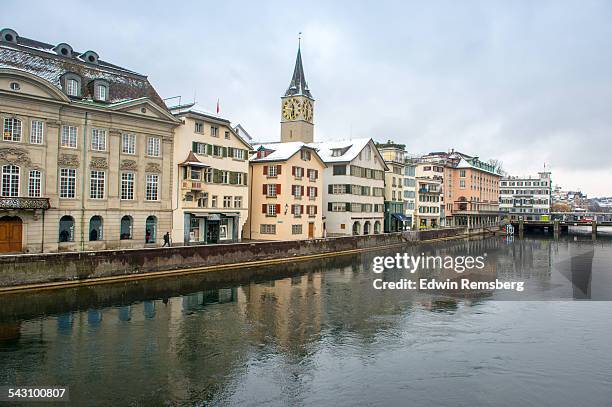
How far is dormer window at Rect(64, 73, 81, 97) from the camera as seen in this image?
43.4 metres

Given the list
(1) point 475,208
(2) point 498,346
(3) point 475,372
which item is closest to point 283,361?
(3) point 475,372

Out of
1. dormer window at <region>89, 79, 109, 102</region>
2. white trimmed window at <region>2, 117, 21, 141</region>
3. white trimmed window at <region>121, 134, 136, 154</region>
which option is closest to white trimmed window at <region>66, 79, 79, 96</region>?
dormer window at <region>89, 79, 109, 102</region>

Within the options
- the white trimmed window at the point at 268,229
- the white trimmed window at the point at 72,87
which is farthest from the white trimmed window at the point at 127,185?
the white trimmed window at the point at 268,229

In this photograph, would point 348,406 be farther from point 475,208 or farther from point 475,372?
point 475,208

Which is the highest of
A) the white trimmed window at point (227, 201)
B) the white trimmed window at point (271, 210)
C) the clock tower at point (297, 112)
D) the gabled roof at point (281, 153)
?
the clock tower at point (297, 112)

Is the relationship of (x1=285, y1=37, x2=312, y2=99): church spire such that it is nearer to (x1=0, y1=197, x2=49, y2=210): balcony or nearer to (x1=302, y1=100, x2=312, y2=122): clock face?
(x1=302, y1=100, x2=312, y2=122): clock face

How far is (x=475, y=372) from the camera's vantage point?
21953 mm

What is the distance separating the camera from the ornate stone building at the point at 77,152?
3931cm

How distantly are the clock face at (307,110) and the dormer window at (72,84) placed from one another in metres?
66.1

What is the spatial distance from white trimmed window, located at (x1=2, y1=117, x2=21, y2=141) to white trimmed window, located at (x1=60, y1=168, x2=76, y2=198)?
4.33 metres

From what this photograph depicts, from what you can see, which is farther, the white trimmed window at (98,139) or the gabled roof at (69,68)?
the white trimmed window at (98,139)

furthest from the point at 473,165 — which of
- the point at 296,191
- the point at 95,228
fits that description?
the point at 95,228

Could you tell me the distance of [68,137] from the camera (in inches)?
1679

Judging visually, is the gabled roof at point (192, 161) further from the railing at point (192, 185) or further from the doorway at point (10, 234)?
the doorway at point (10, 234)
